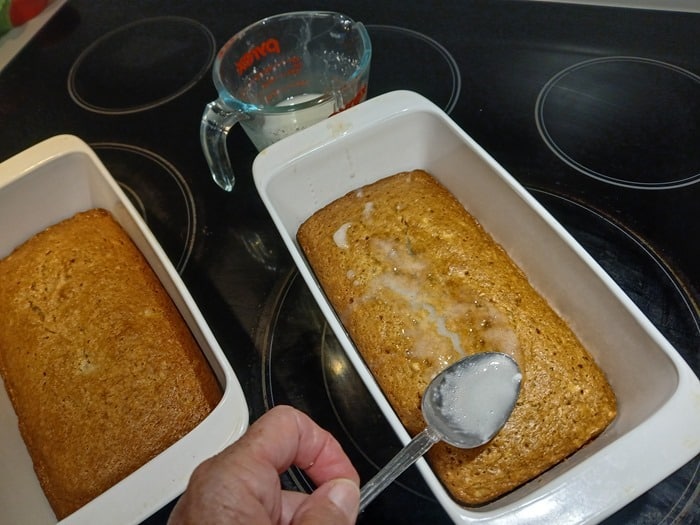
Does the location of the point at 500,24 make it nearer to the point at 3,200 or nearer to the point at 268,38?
the point at 268,38

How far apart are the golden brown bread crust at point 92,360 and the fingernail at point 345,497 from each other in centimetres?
32

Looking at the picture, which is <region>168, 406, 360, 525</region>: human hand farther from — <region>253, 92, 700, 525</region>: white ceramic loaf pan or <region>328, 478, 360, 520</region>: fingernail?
<region>253, 92, 700, 525</region>: white ceramic loaf pan

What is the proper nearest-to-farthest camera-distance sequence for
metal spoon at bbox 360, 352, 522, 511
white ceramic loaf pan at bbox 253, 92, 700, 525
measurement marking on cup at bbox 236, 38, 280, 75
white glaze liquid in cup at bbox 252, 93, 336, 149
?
white ceramic loaf pan at bbox 253, 92, 700, 525, metal spoon at bbox 360, 352, 522, 511, white glaze liquid in cup at bbox 252, 93, 336, 149, measurement marking on cup at bbox 236, 38, 280, 75

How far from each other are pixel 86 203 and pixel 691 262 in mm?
1125

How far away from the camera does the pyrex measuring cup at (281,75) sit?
3.75 feet

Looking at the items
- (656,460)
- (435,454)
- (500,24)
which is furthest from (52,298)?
(500,24)

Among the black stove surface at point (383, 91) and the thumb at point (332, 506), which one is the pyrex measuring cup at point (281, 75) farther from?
the thumb at point (332, 506)

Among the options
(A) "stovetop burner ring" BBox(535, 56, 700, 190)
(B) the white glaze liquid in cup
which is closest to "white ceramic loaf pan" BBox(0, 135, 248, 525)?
(B) the white glaze liquid in cup

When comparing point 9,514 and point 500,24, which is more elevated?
point 500,24

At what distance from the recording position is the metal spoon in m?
0.77

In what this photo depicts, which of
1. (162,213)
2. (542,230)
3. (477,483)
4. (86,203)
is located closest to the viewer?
(477,483)

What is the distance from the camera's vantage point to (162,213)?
49.7 inches

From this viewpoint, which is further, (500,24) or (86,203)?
(500,24)

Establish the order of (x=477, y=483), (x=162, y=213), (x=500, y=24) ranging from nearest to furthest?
(x=477, y=483) → (x=162, y=213) → (x=500, y=24)
